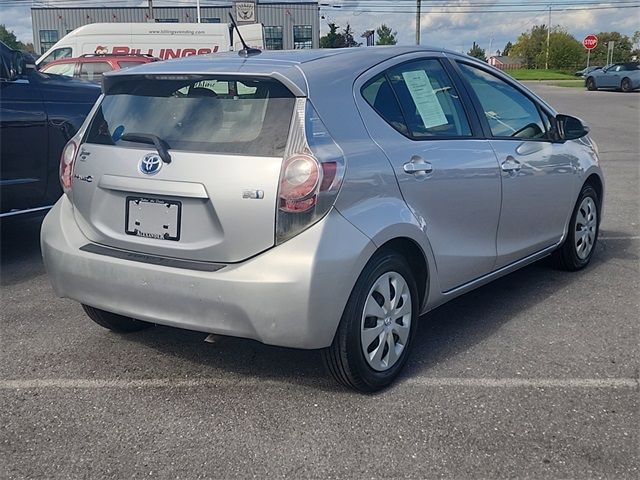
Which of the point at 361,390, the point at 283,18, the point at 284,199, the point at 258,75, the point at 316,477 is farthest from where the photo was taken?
the point at 283,18

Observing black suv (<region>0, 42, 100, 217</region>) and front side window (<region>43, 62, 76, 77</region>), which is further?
front side window (<region>43, 62, 76, 77</region>)

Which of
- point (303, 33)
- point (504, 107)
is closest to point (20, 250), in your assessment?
point (504, 107)

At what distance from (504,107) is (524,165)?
428mm

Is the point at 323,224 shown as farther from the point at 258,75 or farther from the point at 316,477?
the point at 316,477

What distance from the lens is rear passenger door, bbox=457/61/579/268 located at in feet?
14.2

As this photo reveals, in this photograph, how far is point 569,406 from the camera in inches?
130

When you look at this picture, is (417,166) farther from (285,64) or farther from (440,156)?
(285,64)

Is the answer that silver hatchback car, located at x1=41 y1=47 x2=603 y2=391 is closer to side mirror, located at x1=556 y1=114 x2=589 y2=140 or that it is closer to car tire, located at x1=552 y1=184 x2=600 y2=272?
side mirror, located at x1=556 y1=114 x2=589 y2=140

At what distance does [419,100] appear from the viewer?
12.7 ft

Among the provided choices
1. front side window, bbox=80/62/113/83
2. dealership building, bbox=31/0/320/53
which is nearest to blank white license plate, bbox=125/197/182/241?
front side window, bbox=80/62/113/83

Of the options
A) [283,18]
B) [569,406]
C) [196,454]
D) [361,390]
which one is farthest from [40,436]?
[283,18]

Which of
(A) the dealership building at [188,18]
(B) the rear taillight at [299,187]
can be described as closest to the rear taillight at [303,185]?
(B) the rear taillight at [299,187]

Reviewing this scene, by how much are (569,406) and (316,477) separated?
4.29ft

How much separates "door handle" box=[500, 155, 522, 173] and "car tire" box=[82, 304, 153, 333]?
2359 mm
